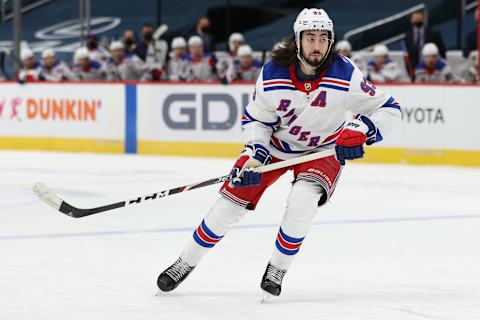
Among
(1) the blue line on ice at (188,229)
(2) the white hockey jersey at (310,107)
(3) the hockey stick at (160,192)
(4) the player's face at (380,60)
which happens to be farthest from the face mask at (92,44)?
(2) the white hockey jersey at (310,107)

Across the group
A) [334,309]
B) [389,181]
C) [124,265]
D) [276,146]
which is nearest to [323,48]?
[276,146]

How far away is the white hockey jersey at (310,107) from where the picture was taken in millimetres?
4941

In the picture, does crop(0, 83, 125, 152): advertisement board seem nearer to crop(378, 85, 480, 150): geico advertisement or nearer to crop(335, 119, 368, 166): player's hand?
crop(378, 85, 480, 150): geico advertisement

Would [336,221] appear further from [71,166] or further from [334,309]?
[71,166]

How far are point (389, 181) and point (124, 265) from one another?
16.9ft

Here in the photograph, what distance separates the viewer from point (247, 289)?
17.0 ft

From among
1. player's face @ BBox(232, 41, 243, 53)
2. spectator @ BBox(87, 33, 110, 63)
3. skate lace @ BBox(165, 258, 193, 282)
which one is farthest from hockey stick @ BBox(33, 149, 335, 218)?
spectator @ BBox(87, 33, 110, 63)

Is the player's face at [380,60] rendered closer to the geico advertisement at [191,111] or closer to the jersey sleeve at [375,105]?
the geico advertisement at [191,111]

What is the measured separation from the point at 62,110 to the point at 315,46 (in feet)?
32.6

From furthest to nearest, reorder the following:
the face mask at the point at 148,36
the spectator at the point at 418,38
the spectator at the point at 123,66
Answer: the face mask at the point at 148,36 < the spectator at the point at 123,66 < the spectator at the point at 418,38

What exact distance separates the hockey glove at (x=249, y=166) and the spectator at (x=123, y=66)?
10.5 m

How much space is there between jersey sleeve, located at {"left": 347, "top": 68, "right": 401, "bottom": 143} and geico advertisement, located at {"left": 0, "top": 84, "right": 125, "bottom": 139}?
9287 millimetres

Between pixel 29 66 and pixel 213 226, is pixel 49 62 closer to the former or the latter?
pixel 29 66

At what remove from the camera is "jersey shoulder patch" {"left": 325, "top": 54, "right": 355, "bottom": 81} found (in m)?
4.96
